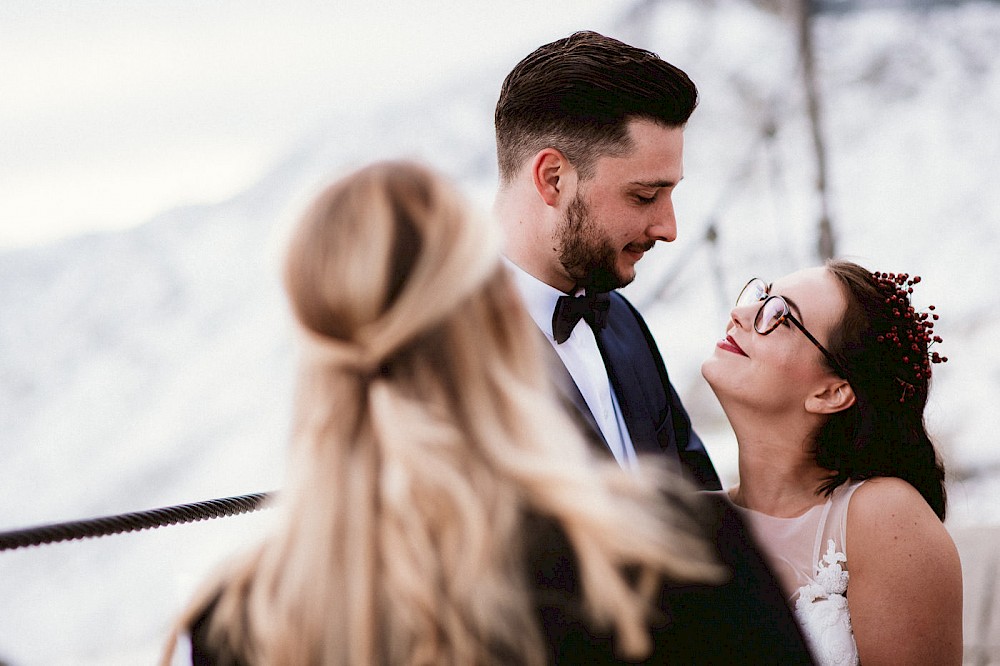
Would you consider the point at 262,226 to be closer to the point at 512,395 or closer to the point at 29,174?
the point at 29,174

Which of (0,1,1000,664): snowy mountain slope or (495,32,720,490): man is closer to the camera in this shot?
(495,32,720,490): man

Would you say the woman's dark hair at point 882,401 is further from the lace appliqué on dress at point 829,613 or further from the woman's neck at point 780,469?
the lace appliqué on dress at point 829,613

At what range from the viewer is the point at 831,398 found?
2.26 m

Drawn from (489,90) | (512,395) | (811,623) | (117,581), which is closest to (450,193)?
(512,395)

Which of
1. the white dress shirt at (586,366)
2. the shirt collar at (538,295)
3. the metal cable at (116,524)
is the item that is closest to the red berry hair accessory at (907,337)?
the white dress shirt at (586,366)

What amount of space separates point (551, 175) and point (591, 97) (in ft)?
0.69

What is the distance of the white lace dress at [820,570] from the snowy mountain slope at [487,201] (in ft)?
17.0

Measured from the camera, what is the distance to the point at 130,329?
34.0ft

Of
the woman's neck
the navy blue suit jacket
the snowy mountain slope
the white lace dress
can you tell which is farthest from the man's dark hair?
the snowy mountain slope

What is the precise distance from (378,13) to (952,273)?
5707 millimetres

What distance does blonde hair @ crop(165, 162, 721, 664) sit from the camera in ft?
3.56

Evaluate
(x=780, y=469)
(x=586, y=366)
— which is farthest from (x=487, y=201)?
(x=780, y=469)

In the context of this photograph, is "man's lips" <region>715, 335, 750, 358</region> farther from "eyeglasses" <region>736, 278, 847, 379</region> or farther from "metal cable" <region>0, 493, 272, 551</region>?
"metal cable" <region>0, 493, 272, 551</region>

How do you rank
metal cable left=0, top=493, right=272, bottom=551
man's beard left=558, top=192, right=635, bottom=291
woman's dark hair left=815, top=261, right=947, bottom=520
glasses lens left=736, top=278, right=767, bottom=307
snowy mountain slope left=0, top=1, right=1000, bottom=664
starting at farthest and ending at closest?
snowy mountain slope left=0, top=1, right=1000, bottom=664, man's beard left=558, top=192, right=635, bottom=291, glasses lens left=736, top=278, right=767, bottom=307, woman's dark hair left=815, top=261, right=947, bottom=520, metal cable left=0, top=493, right=272, bottom=551
